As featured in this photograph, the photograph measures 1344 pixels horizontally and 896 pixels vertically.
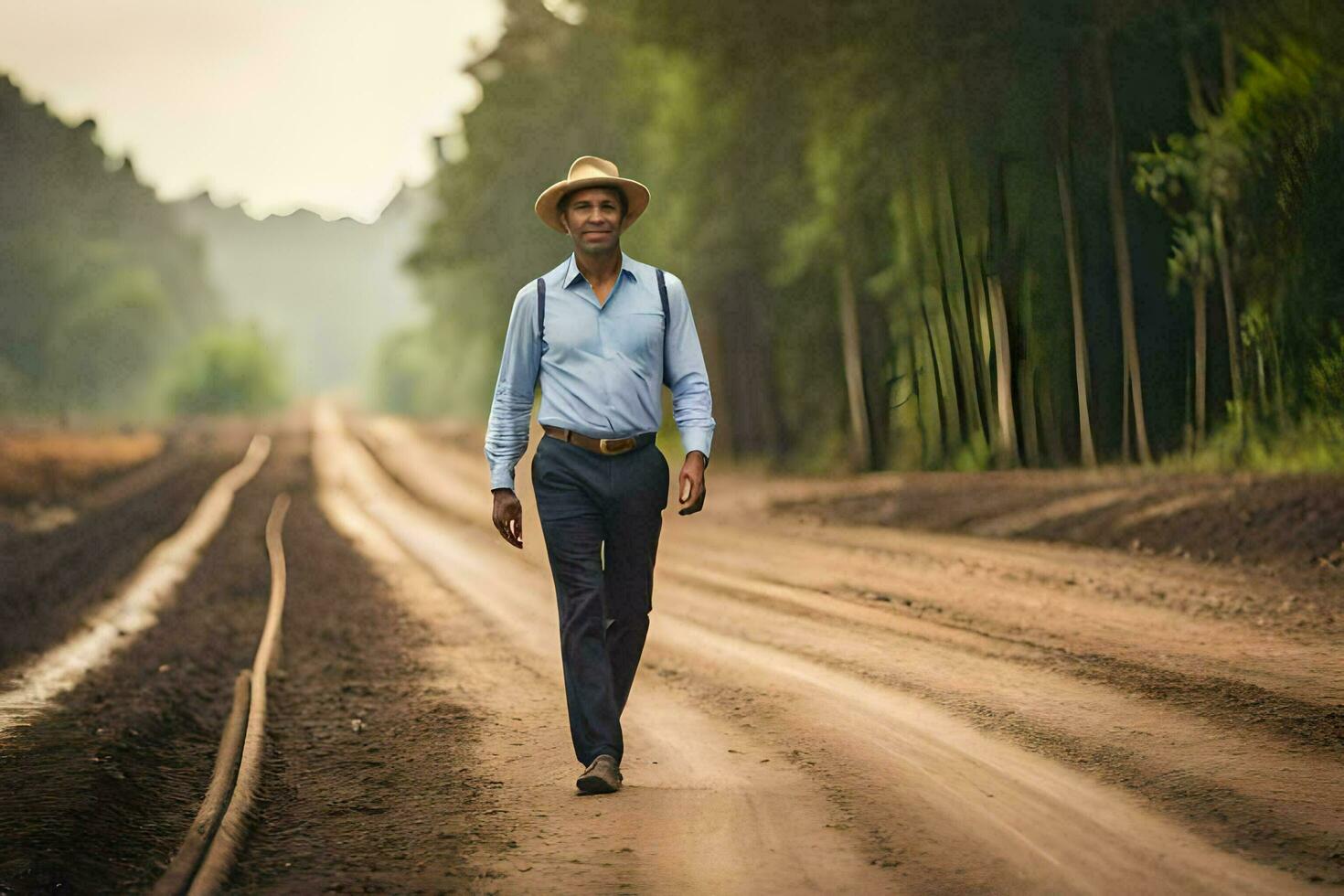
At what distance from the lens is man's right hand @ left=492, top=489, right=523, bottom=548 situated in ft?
16.2

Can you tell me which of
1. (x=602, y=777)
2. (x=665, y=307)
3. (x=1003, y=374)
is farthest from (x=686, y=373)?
(x=1003, y=374)

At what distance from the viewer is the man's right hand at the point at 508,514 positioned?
4938mm

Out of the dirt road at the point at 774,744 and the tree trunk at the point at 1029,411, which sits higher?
the tree trunk at the point at 1029,411

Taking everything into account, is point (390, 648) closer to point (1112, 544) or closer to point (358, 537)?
point (1112, 544)

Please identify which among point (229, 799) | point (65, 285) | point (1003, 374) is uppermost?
point (65, 285)

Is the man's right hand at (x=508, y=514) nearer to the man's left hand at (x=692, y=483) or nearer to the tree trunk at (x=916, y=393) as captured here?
the man's left hand at (x=692, y=483)

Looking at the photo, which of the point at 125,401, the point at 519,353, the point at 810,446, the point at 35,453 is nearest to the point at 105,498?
the point at 35,453

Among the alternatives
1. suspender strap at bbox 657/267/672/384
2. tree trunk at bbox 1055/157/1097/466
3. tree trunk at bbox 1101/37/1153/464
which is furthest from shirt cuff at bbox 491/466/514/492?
tree trunk at bbox 1055/157/1097/466

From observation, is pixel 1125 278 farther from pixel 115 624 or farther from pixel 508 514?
pixel 508 514

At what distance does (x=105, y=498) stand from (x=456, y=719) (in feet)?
76.0

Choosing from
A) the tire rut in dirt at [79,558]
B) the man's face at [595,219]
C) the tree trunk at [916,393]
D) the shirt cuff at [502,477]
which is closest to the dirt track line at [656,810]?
the shirt cuff at [502,477]

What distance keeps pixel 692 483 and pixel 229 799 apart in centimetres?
232

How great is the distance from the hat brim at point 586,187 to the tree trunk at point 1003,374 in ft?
45.2

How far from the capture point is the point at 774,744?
568cm
